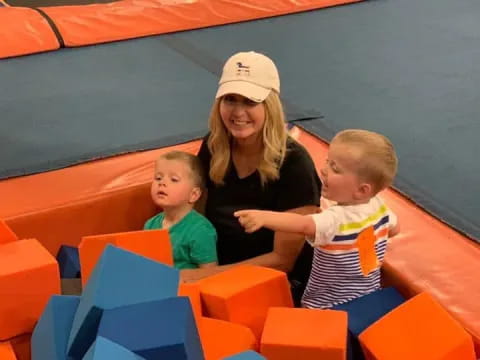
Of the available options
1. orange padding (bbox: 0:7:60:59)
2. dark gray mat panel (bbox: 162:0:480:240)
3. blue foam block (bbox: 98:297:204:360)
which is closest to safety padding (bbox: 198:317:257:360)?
blue foam block (bbox: 98:297:204:360)

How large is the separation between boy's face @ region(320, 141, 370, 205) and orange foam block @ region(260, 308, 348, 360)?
234 mm

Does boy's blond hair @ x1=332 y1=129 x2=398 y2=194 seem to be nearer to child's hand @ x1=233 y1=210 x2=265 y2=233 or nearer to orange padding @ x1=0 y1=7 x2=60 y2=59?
child's hand @ x1=233 y1=210 x2=265 y2=233

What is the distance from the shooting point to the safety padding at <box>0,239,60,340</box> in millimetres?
1514

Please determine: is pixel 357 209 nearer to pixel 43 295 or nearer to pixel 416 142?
pixel 43 295

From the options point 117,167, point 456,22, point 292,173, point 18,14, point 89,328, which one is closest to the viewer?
point 89,328

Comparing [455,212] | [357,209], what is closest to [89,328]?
[357,209]

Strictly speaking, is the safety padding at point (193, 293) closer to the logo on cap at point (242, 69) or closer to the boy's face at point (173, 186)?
the boy's face at point (173, 186)

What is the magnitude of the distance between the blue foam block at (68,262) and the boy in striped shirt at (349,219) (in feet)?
1.79

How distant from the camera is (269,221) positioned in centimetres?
141

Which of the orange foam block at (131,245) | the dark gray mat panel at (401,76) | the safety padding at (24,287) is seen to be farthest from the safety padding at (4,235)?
the dark gray mat panel at (401,76)

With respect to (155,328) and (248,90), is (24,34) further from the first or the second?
(155,328)

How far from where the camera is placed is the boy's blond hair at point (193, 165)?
1838 mm

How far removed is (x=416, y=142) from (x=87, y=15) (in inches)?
68.1

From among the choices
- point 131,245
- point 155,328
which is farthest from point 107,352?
point 131,245
